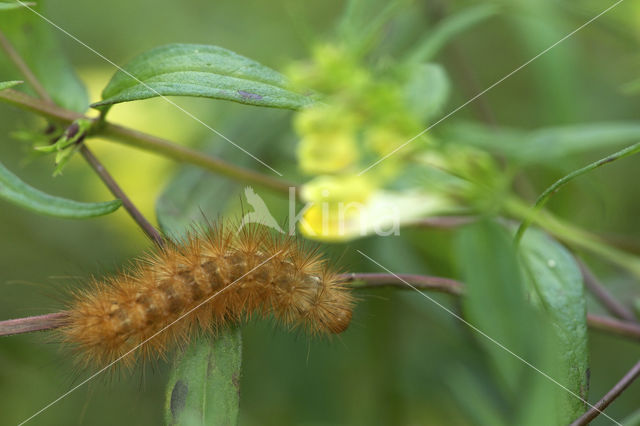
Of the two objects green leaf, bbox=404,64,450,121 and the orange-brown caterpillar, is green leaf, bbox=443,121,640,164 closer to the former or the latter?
green leaf, bbox=404,64,450,121

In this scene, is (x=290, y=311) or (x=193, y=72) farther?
(x=290, y=311)

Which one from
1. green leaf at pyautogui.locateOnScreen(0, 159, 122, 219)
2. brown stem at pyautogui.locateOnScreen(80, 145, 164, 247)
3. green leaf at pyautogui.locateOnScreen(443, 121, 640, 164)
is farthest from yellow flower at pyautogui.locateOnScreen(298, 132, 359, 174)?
green leaf at pyautogui.locateOnScreen(0, 159, 122, 219)

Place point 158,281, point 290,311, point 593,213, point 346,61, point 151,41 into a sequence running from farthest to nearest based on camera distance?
point 151,41
point 593,213
point 346,61
point 290,311
point 158,281

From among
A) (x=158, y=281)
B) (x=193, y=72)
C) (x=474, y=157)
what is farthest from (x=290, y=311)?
(x=474, y=157)

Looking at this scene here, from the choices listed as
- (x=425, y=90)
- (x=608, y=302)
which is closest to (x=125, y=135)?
(x=425, y=90)

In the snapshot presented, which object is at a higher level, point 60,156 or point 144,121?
point 144,121

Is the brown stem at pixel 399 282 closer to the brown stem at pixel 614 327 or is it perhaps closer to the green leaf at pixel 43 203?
the brown stem at pixel 614 327

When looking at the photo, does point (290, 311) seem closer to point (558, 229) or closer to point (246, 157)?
point (558, 229)
